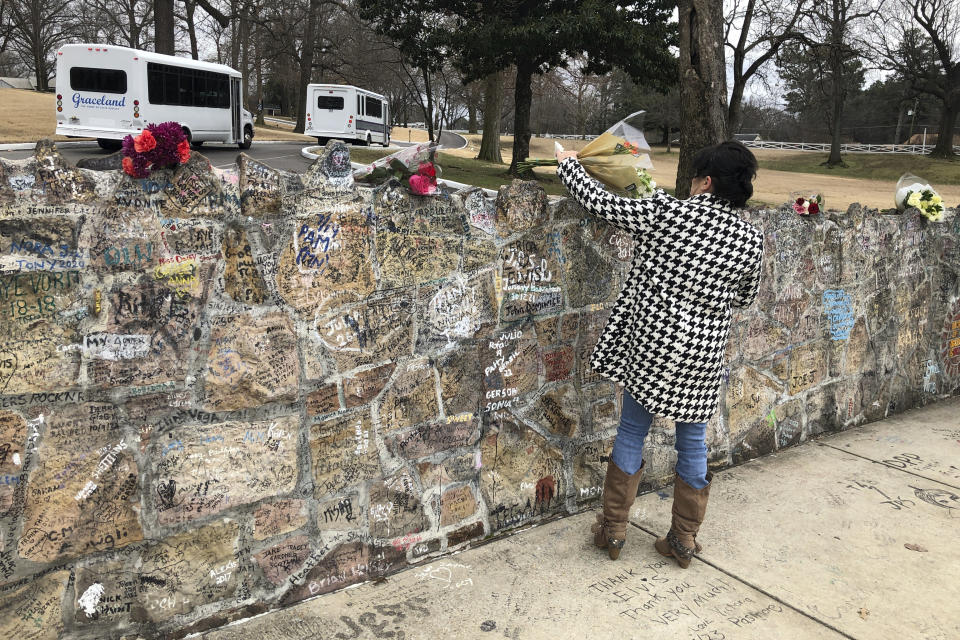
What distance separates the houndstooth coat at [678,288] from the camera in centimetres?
285

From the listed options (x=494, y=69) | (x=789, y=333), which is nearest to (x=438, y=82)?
(x=494, y=69)

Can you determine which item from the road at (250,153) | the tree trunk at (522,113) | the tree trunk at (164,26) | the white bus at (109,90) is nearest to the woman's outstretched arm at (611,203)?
the road at (250,153)

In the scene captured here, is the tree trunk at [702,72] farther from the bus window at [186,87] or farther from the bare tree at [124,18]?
the bare tree at [124,18]

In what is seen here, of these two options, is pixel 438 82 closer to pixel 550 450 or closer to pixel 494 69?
pixel 494 69

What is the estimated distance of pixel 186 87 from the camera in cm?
1975

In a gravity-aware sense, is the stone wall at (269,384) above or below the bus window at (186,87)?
below

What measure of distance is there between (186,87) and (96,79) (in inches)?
95.9

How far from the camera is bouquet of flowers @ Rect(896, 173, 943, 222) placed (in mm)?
4961

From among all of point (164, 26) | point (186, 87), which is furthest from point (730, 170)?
point (164, 26)

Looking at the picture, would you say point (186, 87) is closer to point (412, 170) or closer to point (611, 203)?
point (412, 170)

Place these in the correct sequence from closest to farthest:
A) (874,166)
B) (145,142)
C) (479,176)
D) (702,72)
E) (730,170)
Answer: (145,142)
(730,170)
(702,72)
(479,176)
(874,166)

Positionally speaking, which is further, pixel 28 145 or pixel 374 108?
pixel 374 108

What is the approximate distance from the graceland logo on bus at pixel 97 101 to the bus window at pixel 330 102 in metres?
9.53

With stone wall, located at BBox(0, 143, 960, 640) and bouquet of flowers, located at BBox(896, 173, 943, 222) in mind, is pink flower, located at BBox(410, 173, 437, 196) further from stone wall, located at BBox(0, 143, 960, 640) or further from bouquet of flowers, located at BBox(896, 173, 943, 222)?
bouquet of flowers, located at BBox(896, 173, 943, 222)
